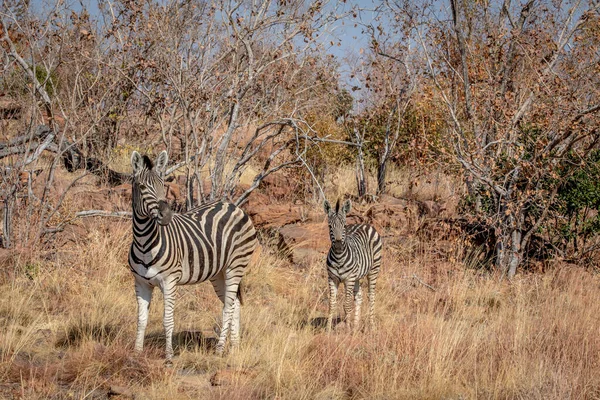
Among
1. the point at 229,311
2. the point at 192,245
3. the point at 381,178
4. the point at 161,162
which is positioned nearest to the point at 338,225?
the point at 229,311

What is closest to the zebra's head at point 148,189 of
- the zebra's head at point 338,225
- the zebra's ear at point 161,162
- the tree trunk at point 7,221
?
the zebra's ear at point 161,162

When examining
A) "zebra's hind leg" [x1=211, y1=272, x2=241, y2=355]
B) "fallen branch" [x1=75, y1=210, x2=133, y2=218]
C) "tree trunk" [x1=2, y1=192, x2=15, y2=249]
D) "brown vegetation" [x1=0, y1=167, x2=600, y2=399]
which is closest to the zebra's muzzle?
"brown vegetation" [x1=0, y1=167, x2=600, y2=399]

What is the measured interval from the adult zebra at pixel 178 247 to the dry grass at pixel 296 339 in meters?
0.47

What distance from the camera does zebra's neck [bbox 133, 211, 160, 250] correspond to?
627cm

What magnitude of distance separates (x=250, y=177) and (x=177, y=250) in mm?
10289

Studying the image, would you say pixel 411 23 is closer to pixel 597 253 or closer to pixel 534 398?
pixel 597 253

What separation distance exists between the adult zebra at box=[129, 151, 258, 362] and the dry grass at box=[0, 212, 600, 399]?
18.7 inches

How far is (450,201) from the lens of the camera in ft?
43.4

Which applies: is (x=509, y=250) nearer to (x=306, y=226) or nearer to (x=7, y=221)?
(x=306, y=226)

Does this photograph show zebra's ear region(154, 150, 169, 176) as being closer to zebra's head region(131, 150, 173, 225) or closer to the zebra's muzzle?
zebra's head region(131, 150, 173, 225)

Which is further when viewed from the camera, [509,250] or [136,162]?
[509,250]

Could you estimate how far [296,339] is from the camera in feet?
23.7

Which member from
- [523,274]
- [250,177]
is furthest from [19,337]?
[250,177]

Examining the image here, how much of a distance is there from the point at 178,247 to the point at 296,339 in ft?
5.12
